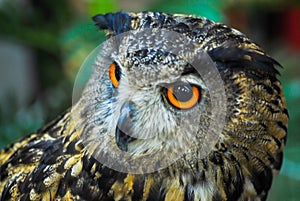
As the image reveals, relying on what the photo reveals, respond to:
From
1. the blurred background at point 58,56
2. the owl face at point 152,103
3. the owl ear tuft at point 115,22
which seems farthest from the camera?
the blurred background at point 58,56

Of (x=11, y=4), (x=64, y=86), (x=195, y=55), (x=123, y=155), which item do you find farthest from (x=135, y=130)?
(x=11, y=4)

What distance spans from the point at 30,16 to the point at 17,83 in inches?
42.2

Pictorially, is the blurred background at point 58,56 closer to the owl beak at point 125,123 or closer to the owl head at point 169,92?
the owl head at point 169,92

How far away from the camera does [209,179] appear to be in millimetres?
1188

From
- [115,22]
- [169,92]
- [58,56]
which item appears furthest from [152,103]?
[58,56]

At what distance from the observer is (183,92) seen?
106 cm

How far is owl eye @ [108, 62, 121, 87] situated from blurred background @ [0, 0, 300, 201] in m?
0.62

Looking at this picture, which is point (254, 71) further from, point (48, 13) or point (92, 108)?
point (48, 13)

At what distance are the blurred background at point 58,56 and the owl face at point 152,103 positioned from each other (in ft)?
2.11

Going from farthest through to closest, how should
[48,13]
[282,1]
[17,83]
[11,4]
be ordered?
[17,83] < [282,1] < [48,13] < [11,4]

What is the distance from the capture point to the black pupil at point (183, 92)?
1.05m

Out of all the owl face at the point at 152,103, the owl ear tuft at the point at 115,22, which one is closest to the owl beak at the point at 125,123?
the owl face at the point at 152,103

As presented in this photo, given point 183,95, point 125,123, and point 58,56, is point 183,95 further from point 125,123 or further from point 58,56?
point 58,56

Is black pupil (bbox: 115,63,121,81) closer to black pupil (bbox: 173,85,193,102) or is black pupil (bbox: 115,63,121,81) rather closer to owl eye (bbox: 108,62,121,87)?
owl eye (bbox: 108,62,121,87)
